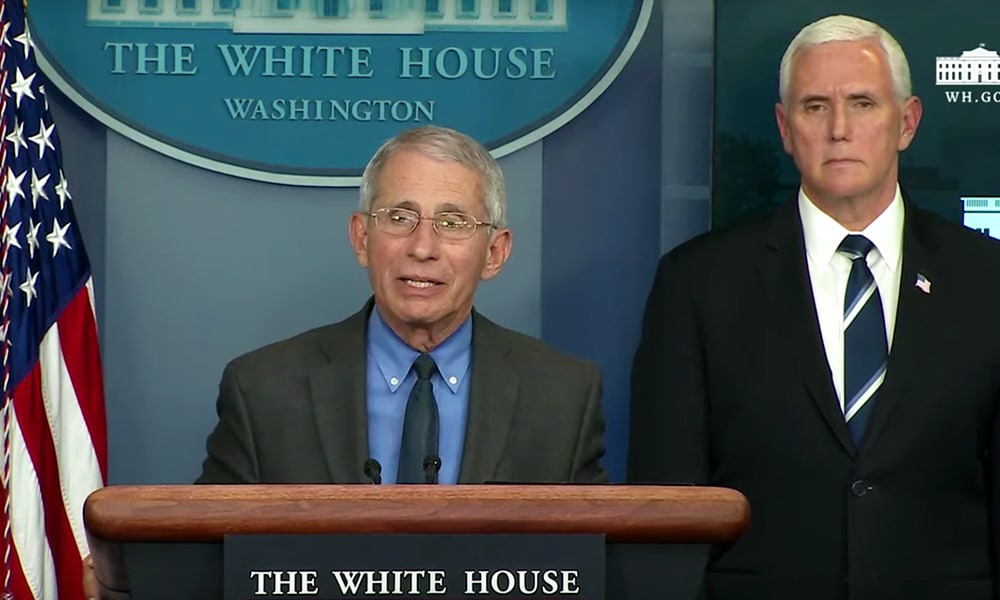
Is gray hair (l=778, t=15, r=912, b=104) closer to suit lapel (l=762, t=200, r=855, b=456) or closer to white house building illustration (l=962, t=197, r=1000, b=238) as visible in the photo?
suit lapel (l=762, t=200, r=855, b=456)

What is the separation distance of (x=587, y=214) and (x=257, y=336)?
2.80 ft

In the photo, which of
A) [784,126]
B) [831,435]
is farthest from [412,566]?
[784,126]

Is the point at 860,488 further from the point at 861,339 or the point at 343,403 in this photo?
the point at 343,403

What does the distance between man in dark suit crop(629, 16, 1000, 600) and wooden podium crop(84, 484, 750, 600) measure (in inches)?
59.6

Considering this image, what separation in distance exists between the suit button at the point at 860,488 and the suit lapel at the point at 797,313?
0.20 ft

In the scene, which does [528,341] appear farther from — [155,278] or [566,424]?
[155,278]

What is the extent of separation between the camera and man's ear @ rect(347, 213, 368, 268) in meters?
2.84

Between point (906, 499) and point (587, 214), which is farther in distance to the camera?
point (587, 214)

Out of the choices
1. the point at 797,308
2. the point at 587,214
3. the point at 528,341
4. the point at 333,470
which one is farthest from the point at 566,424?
the point at 587,214

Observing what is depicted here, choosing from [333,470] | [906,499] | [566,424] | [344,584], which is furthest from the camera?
[906,499]

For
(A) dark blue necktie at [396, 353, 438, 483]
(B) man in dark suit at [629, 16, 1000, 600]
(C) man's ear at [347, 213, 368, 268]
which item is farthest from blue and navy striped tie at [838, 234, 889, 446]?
(C) man's ear at [347, 213, 368, 268]

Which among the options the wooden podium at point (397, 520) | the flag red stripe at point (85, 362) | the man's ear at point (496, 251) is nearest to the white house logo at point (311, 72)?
the flag red stripe at point (85, 362)

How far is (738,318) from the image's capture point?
3.18m

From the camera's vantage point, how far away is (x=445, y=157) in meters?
2.75
